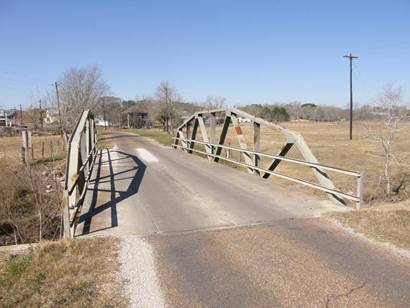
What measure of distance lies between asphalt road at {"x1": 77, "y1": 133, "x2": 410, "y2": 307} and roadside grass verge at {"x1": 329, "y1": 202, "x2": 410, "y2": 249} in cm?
33

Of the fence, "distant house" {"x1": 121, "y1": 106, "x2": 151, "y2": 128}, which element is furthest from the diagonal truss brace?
"distant house" {"x1": 121, "y1": 106, "x2": 151, "y2": 128}

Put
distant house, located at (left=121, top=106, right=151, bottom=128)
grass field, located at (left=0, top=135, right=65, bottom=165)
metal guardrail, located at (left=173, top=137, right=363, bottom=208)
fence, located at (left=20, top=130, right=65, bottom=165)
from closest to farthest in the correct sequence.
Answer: metal guardrail, located at (left=173, top=137, right=363, bottom=208) → fence, located at (left=20, top=130, right=65, bottom=165) → grass field, located at (left=0, top=135, right=65, bottom=165) → distant house, located at (left=121, top=106, right=151, bottom=128)

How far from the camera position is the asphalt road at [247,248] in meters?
3.63

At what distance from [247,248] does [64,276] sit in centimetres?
228

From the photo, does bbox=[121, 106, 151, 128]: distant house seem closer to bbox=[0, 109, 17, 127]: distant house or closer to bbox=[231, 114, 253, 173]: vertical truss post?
bbox=[0, 109, 17, 127]: distant house

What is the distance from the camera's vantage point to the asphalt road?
Result: 363 centimetres

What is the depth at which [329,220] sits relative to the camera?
20.1 ft

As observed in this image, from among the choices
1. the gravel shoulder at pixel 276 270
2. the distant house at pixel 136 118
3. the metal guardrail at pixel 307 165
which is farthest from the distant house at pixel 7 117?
the gravel shoulder at pixel 276 270

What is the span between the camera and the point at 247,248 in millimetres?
4898

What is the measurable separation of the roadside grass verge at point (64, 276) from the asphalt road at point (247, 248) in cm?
55

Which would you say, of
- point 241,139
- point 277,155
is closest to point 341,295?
point 277,155

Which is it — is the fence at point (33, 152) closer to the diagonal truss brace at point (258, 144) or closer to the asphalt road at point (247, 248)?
the asphalt road at point (247, 248)

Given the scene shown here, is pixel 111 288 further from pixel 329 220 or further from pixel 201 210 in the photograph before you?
pixel 329 220

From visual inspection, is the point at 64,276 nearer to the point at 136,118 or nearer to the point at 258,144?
the point at 258,144
